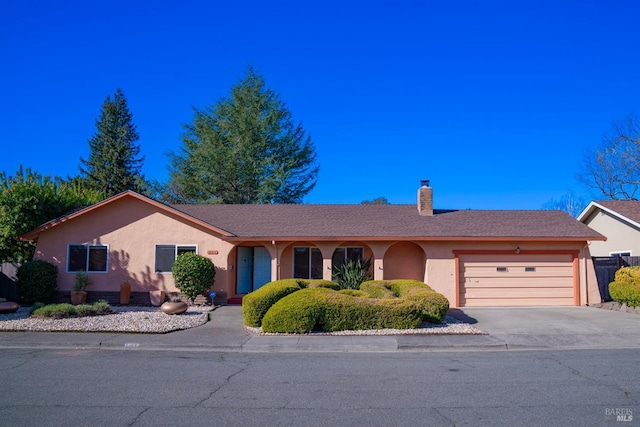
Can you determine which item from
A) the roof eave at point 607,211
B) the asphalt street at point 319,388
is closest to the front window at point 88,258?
the asphalt street at point 319,388

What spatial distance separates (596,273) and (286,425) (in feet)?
57.3

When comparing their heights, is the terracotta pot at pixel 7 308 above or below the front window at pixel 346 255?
below

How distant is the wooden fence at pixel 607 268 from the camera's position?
764 inches

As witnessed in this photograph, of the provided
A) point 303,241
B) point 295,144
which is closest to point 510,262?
point 303,241

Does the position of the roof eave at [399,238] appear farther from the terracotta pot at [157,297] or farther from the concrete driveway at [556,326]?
the terracotta pot at [157,297]

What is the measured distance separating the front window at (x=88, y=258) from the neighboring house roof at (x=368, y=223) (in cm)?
127

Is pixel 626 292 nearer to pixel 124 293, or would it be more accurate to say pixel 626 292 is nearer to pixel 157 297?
pixel 157 297

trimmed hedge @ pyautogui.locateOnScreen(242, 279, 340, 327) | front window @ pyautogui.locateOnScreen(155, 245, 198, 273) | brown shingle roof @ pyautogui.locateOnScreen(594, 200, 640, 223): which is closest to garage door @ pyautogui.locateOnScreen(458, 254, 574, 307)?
brown shingle roof @ pyautogui.locateOnScreen(594, 200, 640, 223)

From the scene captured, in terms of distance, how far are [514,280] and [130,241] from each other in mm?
14337

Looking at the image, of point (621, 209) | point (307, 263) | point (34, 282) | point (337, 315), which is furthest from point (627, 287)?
point (34, 282)

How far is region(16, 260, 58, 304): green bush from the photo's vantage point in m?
17.3

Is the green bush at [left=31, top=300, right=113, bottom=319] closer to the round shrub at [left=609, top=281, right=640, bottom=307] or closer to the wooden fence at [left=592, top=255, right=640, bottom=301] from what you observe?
the round shrub at [left=609, top=281, right=640, bottom=307]

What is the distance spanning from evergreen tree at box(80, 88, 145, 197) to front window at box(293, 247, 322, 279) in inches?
1049

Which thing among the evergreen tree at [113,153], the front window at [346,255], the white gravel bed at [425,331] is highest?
the evergreen tree at [113,153]
